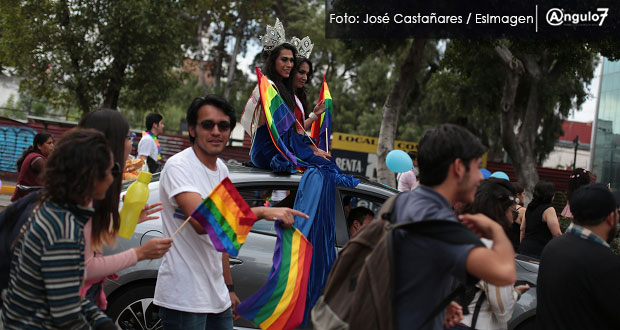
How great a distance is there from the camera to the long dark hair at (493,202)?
10.9 feet

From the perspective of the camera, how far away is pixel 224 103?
Answer: 3.21 m

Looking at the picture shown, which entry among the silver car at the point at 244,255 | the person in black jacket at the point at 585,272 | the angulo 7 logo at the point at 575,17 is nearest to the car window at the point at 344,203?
the silver car at the point at 244,255

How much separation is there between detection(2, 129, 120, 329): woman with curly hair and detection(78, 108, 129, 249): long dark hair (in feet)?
0.86

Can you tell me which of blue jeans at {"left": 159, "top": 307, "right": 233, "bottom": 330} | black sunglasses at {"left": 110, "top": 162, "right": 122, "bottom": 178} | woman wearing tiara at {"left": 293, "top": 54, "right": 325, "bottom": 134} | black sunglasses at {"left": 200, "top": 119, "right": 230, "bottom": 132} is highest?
woman wearing tiara at {"left": 293, "top": 54, "right": 325, "bottom": 134}

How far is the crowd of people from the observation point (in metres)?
2.04

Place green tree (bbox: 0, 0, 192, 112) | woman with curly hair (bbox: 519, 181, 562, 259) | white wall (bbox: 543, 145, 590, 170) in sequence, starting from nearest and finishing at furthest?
woman with curly hair (bbox: 519, 181, 562, 259) → green tree (bbox: 0, 0, 192, 112) → white wall (bbox: 543, 145, 590, 170)

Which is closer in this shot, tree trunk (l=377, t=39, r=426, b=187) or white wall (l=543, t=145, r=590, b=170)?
tree trunk (l=377, t=39, r=426, b=187)

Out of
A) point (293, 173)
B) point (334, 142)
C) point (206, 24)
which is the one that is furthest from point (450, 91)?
point (206, 24)

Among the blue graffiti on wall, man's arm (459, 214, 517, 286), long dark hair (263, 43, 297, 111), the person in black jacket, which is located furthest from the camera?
the blue graffiti on wall

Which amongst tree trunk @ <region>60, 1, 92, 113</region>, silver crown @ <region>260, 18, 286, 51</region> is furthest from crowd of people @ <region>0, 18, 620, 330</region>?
tree trunk @ <region>60, 1, 92, 113</region>

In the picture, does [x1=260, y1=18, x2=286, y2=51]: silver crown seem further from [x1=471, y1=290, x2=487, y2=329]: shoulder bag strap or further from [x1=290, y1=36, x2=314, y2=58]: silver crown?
[x1=471, y1=290, x2=487, y2=329]: shoulder bag strap

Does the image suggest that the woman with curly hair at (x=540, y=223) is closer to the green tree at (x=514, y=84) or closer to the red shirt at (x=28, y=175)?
the red shirt at (x=28, y=175)

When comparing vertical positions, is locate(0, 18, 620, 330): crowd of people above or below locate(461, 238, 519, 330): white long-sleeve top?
above

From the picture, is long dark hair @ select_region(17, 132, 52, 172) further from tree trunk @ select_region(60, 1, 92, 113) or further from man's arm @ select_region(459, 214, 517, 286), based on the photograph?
tree trunk @ select_region(60, 1, 92, 113)
